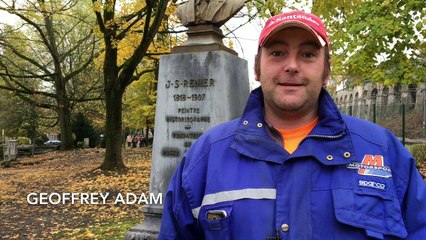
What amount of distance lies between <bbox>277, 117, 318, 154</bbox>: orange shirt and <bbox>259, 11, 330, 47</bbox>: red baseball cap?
1.27 feet

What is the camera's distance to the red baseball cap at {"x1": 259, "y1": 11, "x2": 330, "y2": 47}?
5.91 ft

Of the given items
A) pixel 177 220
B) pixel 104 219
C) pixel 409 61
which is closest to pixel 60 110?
pixel 104 219

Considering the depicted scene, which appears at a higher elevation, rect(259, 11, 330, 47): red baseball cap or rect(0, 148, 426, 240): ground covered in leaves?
rect(259, 11, 330, 47): red baseball cap

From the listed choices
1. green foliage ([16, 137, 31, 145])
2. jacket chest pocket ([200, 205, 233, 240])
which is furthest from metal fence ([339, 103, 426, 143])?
green foliage ([16, 137, 31, 145])

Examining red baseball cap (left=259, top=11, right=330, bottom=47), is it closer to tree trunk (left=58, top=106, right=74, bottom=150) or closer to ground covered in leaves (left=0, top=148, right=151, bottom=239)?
ground covered in leaves (left=0, top=148, right=151, bottom=239)

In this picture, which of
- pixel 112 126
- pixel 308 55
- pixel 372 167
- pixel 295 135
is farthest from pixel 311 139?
pixel 112 126

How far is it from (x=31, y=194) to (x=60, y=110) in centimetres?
1692

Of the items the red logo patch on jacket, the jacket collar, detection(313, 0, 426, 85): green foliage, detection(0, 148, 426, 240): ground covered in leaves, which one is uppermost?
detection(313, 0, 426, 85): green foliage

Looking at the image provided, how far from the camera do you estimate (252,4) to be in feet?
52.1

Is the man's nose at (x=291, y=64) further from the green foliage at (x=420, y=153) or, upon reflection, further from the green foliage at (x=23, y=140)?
the green foliage at (x=23, y=140)

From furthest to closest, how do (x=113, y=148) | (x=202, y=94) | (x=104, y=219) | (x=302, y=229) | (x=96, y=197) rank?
(x=113, y=148) → (x=96, y=197) → (x=104, y=219) → (x=202, y=94) → (x=302, y=229)

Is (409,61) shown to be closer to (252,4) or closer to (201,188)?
(252,4)

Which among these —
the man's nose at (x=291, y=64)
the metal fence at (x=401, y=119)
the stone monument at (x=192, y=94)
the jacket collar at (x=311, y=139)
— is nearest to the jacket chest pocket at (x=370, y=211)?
the jacket collar at (x=311, y=139)

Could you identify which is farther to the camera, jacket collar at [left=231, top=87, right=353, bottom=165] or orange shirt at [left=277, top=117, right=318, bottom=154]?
orange shirt at [left=277, top=117, right=318, bottom=154]
